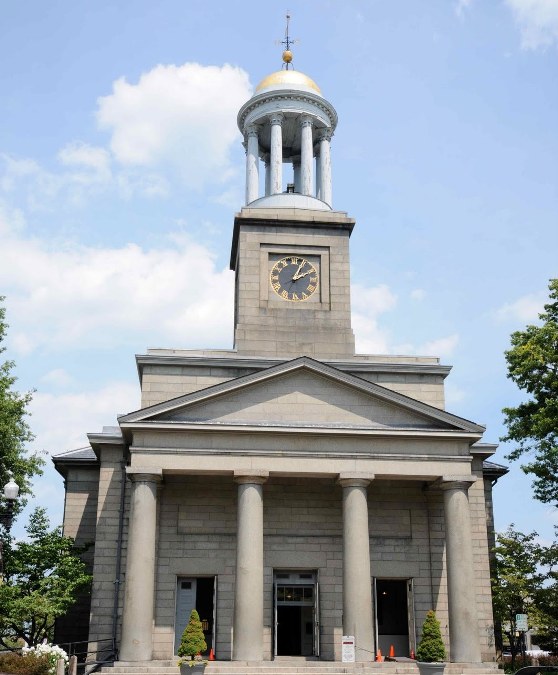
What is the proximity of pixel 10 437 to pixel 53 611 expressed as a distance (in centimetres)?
762

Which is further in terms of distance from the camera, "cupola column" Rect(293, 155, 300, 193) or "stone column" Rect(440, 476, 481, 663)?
"cupola column" Rect(293, 155, 300, 193)

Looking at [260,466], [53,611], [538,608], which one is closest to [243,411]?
[260,466]

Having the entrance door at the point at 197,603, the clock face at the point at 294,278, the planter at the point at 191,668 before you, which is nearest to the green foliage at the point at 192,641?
the planter at the point at 191,668

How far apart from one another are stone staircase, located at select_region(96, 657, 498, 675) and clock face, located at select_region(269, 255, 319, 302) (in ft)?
54.8

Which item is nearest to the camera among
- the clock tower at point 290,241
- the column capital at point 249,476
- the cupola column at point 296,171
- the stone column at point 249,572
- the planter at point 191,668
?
the planter at point 191,668

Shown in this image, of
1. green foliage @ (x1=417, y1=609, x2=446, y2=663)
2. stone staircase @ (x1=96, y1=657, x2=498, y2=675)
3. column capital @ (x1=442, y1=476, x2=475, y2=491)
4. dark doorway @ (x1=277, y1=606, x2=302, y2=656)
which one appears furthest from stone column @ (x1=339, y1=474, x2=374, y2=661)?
dark doorway @ (x1=277, y1=606, x2=302, y2=656)

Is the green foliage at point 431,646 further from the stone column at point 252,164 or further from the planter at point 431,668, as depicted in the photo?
the stone column at point 252,164

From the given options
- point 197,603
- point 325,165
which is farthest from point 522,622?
point 325,165

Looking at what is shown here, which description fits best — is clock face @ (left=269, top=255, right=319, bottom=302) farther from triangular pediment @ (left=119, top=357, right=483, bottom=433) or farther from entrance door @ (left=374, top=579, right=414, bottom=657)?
entrance door @ (left=374, top=579, right=414, bottom=657)

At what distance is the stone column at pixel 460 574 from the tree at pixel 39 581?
Answer: 14112mm

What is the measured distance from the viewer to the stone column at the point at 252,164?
41.7 meters

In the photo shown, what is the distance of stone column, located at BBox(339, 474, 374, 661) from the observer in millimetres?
27872

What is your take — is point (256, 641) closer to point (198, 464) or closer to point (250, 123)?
point (198, 464)

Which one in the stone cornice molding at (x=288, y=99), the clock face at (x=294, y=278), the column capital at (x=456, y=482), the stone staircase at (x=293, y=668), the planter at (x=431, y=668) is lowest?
the stone staircase at (x=293, y=668)
